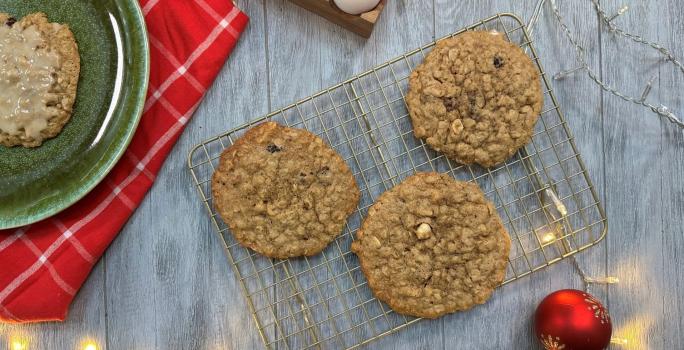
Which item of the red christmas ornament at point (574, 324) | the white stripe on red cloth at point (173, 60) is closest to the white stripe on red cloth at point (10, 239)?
the white stripe on red cloth at point (173, 60)

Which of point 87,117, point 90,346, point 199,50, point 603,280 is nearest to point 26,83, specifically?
point 87,117

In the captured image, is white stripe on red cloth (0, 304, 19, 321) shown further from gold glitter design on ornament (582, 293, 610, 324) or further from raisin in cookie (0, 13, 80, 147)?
gold glitter design on ornament (582, 293, 610, 324)

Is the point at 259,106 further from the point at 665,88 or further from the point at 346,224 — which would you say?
the point at 665,88

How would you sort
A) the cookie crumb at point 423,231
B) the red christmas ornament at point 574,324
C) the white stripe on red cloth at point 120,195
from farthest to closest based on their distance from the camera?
the white stripe on red cloth at point 120,195 → the cookie crumb at point 423,231 → the red christmas ornament at point 574,324

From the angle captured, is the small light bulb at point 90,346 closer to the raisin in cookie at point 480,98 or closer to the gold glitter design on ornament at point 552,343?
the raisin in cookie at point 480,98

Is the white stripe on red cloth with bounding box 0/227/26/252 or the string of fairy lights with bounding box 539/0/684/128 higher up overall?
the white stripe on red cloth with bounding box 0/227/26/252

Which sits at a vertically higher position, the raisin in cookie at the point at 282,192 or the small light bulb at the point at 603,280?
the raisin in cookie at the point at 282,192

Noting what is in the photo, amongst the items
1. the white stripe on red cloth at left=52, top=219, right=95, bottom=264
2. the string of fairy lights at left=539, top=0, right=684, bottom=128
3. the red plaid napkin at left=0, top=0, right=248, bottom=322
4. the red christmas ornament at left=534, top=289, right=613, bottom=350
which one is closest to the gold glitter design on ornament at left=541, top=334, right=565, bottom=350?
the red christmas ornament at left=534, top=289, right=613, bottom=350
